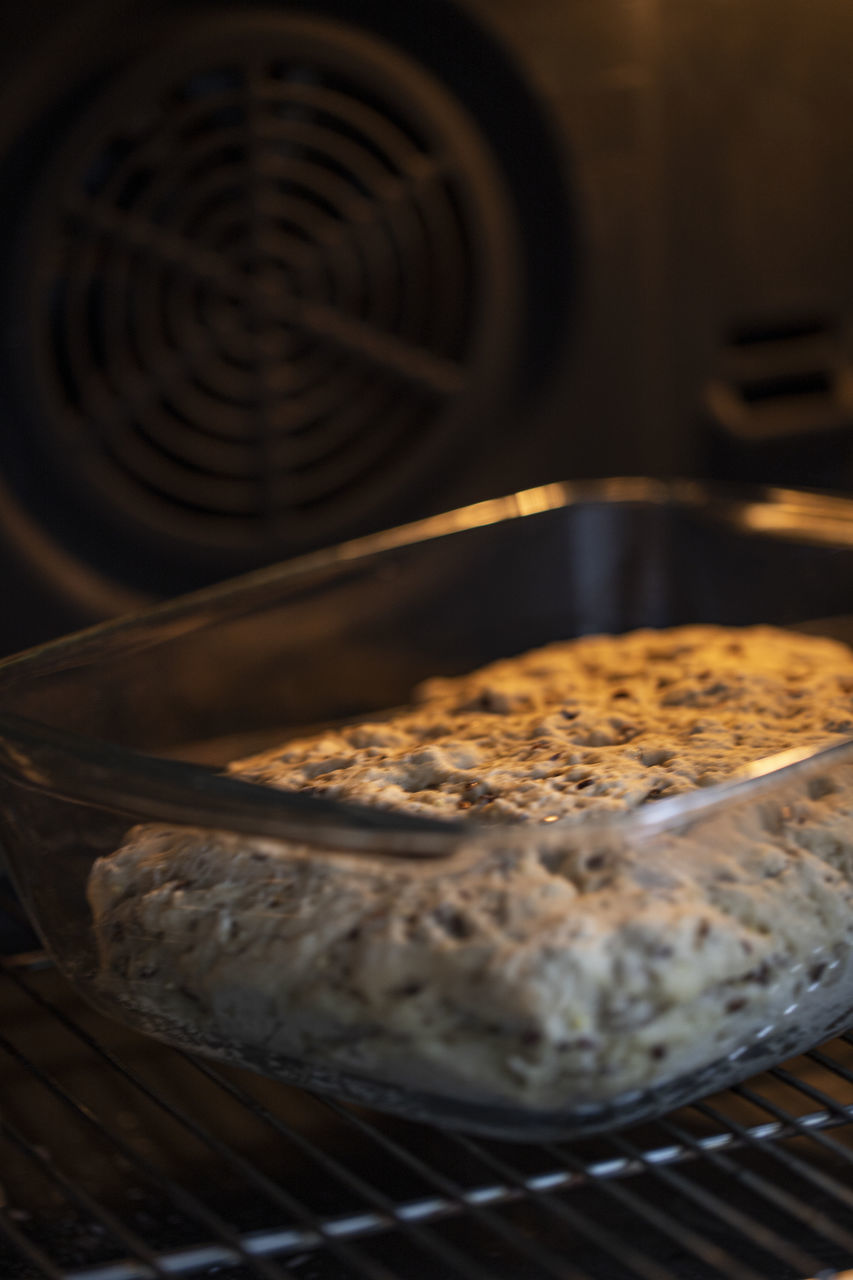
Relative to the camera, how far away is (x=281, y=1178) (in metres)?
0.45

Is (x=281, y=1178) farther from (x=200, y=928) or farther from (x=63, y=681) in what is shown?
(x=63, y=681)

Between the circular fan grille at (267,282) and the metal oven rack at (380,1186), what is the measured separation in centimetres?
33

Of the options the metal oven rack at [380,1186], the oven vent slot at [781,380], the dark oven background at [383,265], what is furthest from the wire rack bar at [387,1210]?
the oven vent slot at [781,380]

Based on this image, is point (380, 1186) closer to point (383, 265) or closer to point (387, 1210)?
point (387, 1210)

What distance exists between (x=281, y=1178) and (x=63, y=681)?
257mm

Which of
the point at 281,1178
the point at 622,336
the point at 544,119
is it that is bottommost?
the point at 281,1178

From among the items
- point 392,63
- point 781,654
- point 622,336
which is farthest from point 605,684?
point 392,63

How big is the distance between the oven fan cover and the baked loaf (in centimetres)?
24

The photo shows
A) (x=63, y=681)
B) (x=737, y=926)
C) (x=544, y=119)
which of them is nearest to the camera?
(x=737, y=926)

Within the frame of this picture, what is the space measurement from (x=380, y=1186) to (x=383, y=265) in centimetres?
49

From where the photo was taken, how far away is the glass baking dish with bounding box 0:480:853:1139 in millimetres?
408

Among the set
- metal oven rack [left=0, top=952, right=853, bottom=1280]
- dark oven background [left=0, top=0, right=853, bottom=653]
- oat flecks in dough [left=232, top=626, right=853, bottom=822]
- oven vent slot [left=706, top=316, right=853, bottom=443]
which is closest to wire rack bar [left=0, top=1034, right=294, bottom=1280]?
metal oven rack [left=0, top=952, right=853, bottom=1280]

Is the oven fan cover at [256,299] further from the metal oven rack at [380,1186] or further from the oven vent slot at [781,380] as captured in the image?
the metal oven rack at [380,1186]

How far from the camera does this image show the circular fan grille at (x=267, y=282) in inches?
26.0
